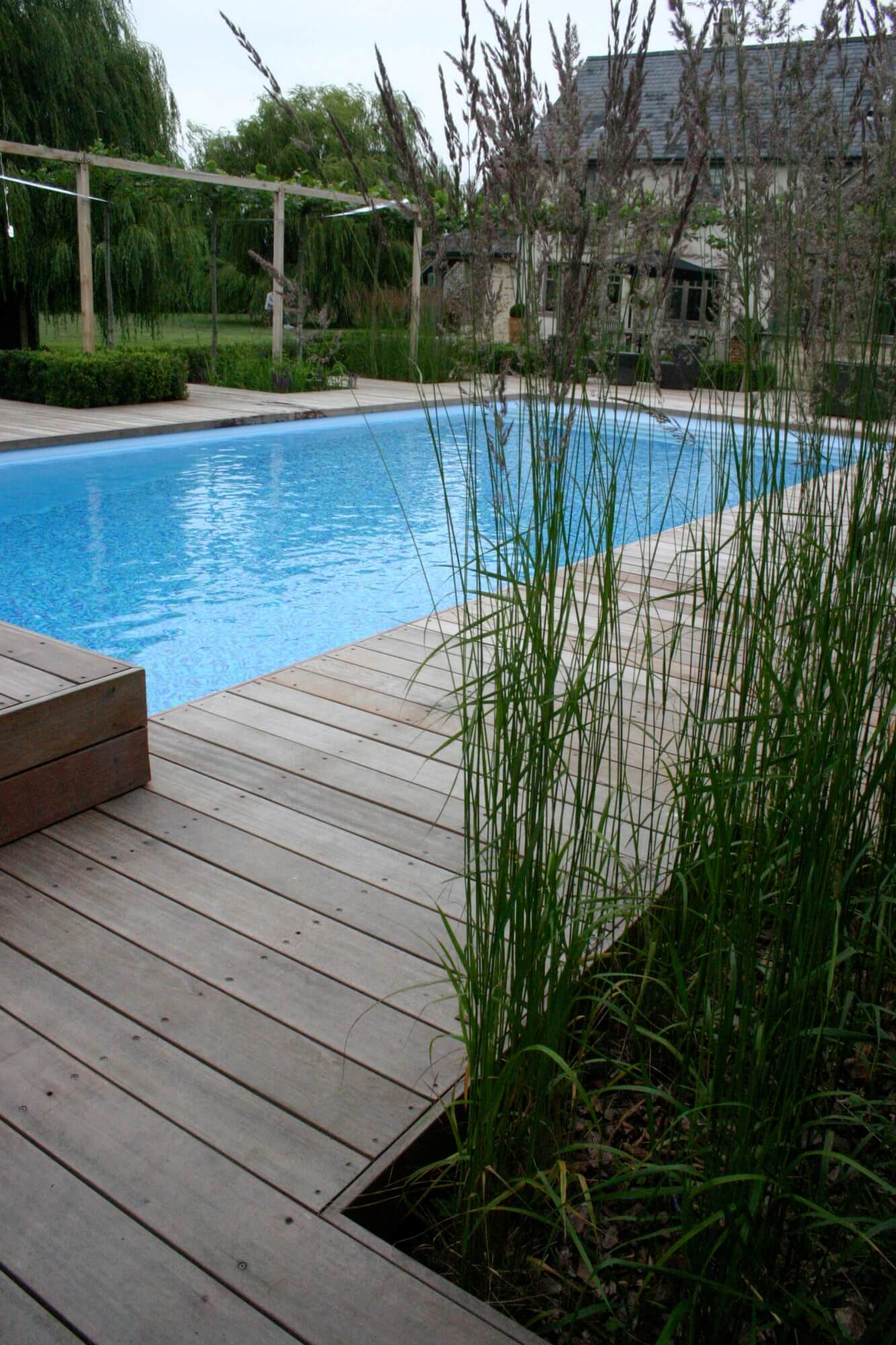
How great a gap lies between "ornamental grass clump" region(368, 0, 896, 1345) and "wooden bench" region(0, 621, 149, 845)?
3.45 feet

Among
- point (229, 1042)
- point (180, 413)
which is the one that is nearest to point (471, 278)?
point (229, 1042)

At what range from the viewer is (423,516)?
23.6 feet

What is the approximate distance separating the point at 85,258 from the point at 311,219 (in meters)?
4.18

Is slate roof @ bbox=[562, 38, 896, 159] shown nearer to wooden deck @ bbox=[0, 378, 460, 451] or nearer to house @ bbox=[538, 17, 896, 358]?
house @ bbox=[538, 17, 896, 358]

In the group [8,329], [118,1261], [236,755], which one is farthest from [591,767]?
[8,329]

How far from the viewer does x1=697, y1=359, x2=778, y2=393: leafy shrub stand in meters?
1.42

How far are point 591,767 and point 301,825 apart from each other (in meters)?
1.11

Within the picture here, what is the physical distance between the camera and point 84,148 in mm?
11016

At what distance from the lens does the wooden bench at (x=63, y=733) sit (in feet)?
6.99

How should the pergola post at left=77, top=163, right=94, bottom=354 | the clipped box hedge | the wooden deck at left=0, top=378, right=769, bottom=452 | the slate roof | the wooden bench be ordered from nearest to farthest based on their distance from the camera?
the slate roof < the wooden bench < the wooden deck at left=0, top=378, right=769, bottom=452 < the pergola post at left=77, top=163, right=94, bottom=354 < the clipped box hedge

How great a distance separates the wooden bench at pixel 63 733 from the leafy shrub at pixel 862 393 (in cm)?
154

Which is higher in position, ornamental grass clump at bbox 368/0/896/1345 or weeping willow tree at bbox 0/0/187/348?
weeping willow tree at bbox 0/0/187/348

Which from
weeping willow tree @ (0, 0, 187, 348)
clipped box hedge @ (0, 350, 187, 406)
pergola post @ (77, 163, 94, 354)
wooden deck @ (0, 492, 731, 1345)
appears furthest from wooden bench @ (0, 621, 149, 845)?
weeping willow tree @ (0, 0, 187, 348)

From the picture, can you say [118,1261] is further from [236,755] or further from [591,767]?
[236,755]
